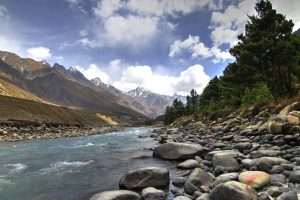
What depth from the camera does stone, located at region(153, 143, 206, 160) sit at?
20.0 meters

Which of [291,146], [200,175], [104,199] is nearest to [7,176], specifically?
[104,199]

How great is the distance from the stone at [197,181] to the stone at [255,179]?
1.51 m

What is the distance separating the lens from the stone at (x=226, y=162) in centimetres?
1462

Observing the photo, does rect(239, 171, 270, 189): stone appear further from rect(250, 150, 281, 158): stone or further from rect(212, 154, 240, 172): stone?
rect(250, 150, 281, 158): stone

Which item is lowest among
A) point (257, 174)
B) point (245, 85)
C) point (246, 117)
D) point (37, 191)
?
point (37, 191)

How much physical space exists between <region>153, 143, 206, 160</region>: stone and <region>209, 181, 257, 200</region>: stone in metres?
9.64

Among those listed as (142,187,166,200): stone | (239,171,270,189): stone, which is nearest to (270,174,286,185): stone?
(239,171,270,189): stone

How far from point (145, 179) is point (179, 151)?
22.8 feet

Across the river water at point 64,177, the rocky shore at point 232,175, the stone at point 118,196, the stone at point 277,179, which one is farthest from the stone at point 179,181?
the stone at point 277,179

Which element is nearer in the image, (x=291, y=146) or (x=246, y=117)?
(x=291, y=146)

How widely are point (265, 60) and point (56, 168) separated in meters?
30.1

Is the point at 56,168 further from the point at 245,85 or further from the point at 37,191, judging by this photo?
the point at 245,85

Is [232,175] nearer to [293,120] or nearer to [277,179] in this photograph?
[277,179]

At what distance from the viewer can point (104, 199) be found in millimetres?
11352
